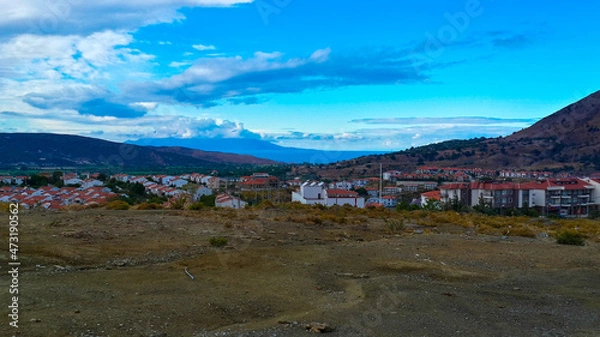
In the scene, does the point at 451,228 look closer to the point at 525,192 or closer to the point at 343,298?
the point at 343,298

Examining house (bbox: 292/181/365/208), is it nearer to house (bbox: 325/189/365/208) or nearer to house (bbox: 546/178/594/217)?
house (bbox: 325/189/365/208)

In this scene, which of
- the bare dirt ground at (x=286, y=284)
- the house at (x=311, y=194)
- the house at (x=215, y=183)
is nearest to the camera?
the bare dirt ground at (x=286, y=284)

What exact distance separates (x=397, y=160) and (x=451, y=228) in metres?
114

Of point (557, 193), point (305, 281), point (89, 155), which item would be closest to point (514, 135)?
point (557, 193)

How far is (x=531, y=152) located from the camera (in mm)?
117062

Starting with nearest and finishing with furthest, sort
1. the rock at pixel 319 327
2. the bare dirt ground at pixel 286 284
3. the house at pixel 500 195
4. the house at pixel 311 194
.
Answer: the rock at pixel 319 327 < the bare dirt ground at pixel 286 284 < the house at pixel 311 194 < the house at pixel 500 195

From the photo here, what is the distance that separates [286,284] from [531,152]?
121713 mm

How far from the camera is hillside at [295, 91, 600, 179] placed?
353 feet

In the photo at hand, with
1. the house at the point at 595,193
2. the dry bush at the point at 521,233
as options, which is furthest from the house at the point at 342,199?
the house at the point at 595,193

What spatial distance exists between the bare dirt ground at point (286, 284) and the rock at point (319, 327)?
5.3 inches

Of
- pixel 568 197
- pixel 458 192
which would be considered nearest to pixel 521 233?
pixel 458 192

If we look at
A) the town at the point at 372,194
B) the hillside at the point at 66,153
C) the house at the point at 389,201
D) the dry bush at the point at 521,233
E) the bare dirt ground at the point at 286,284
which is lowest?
the house at the point at 389,201

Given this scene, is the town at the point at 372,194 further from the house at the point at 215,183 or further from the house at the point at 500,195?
the house at the point at 215,183

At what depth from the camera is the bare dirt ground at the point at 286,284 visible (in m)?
6.90
